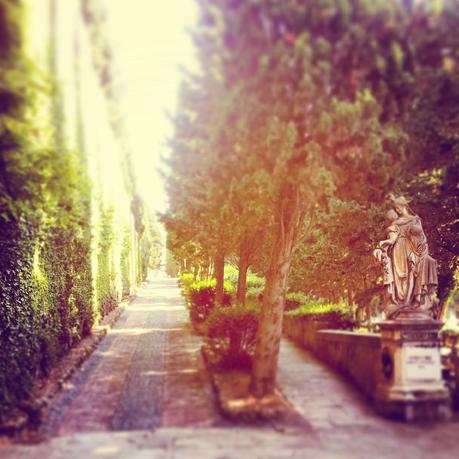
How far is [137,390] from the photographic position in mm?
9570

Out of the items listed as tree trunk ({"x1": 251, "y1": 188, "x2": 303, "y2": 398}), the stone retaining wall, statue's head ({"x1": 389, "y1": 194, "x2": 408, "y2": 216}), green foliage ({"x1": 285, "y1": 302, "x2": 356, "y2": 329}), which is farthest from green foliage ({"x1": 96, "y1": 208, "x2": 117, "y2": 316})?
statue's head ({"x1": 389, "y1": 194, "x2": 408, "y2": 216})

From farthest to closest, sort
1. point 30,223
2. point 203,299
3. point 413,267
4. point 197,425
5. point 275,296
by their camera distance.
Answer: point 203,299 → point 413,267 → point 275,296 → point 30,223 → point 197,425

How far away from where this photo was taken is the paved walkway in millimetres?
6480

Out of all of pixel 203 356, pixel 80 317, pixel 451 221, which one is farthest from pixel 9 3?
pixel 451 221

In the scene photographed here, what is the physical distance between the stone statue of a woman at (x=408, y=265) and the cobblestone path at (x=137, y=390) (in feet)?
12.8

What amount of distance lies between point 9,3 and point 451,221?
529 inches

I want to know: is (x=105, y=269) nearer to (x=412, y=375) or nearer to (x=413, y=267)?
(x=413, y=267)

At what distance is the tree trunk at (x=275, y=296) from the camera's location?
8750 mm

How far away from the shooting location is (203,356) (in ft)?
40.6

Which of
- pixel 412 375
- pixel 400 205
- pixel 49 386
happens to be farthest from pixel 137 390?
pixel 400 205

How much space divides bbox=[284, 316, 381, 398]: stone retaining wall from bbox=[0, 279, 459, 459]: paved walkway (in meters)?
0.27

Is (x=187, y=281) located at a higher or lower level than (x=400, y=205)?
lower

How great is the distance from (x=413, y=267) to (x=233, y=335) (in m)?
3.83

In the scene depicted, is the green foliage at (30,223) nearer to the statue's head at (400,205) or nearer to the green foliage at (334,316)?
the statue's head at (400,205)
